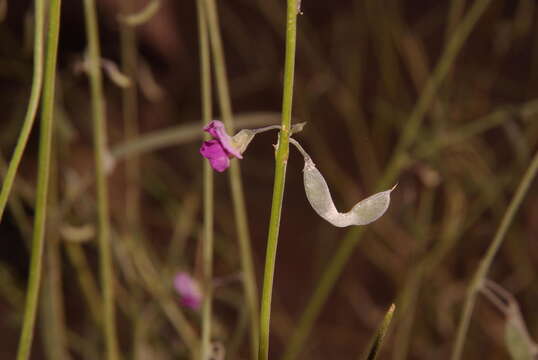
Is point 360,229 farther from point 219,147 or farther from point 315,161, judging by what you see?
point 315,161

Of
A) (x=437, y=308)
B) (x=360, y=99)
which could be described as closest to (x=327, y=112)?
(x=360, y=99)

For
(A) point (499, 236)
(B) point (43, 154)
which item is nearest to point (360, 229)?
(A) point (499, 236)

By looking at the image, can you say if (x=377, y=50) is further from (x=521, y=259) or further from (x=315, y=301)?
(x=315, y=301)

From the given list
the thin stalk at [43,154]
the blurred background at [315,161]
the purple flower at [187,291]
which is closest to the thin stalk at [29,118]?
the thin stalk at [43,154]

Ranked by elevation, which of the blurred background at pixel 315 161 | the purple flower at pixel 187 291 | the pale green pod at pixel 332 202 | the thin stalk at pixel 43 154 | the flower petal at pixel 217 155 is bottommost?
the pale green pod at pixel 332 202

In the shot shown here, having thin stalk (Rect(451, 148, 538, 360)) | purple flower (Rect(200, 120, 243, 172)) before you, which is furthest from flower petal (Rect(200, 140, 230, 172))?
thin stalk (Rect(451, 148, 538, 360))

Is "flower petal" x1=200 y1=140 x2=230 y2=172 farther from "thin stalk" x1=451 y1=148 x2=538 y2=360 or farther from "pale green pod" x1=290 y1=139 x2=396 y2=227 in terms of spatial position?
"thin stalk" x1=451 y1=148 x2=538 y2=360

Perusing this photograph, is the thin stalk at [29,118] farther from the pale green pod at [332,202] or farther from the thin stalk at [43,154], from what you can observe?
the pale green pod at [332,202]
